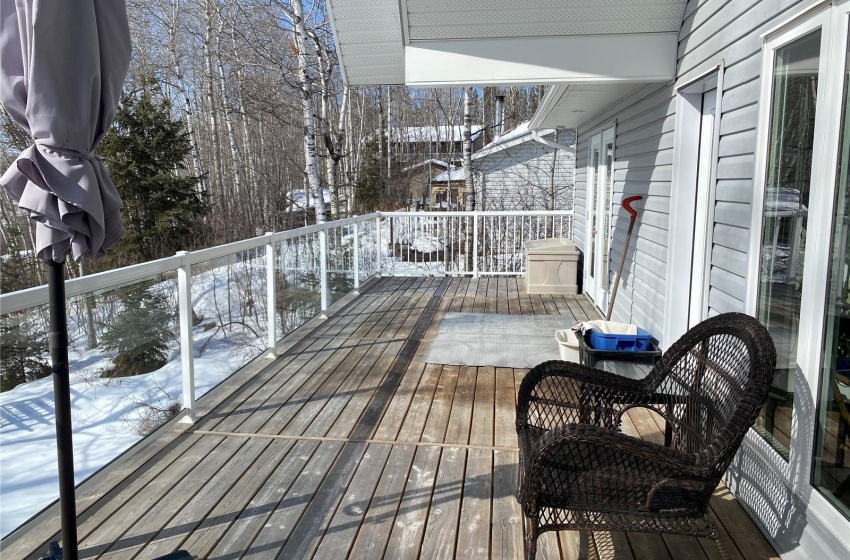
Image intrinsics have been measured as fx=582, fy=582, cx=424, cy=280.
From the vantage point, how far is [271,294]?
4.45 metres

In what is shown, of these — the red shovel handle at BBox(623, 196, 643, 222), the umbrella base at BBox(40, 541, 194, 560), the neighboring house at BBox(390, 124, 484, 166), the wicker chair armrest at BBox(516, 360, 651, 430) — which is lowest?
the umbrella base at BBox(40, 541, 194, 560)

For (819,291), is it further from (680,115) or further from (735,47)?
(680,115)

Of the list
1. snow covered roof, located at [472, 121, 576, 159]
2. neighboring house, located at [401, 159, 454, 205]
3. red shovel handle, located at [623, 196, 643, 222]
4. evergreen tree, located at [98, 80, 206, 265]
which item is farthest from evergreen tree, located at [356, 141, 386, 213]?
red shovel handle, located at [623, 196, 643, 222]

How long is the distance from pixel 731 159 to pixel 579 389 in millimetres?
1368

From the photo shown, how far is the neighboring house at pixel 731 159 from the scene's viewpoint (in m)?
1.87

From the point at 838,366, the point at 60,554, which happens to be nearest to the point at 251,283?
the point at 60,554

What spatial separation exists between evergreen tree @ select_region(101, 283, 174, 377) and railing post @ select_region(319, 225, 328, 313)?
2.65m

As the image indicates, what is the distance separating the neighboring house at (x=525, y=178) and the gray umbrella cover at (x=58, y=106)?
1478 cm

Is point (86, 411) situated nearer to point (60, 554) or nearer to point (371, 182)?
point (60, 554)

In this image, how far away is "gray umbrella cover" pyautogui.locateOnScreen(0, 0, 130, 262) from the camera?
150 centimetres

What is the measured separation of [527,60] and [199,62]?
14.9 m

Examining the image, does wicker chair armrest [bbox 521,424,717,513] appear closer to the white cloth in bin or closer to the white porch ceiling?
the white cloth in bin

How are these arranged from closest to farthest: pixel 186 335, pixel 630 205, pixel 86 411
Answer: pixel 86 411, pixel 186 335, pixel 630 205

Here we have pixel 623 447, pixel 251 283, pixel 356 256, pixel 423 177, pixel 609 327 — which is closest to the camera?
pixel 623 447
